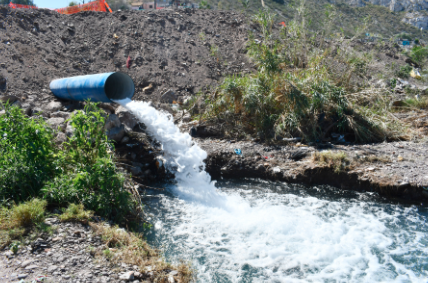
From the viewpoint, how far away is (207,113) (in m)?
9.36

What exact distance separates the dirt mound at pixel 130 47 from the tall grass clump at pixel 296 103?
125 inches

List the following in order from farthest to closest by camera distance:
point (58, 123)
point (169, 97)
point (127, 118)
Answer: point (169, 97) → point (127, 118) → point (58, 123)

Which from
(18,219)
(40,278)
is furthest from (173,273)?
(18,219)

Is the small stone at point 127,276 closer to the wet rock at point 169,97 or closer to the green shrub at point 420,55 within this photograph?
the wet rock at point 169,97

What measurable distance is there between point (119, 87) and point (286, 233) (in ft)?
19.6

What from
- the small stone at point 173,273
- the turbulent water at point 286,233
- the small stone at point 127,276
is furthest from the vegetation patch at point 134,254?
the turbulent water at point 286,233

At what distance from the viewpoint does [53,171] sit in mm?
4621

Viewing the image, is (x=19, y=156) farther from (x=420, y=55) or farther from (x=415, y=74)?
(x=420, y=55)

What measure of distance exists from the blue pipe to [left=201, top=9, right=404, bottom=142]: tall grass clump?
2.56 m

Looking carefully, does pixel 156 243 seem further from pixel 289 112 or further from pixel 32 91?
pixel 32 91

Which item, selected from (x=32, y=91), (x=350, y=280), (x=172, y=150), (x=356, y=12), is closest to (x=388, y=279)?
(x=350, y=280)

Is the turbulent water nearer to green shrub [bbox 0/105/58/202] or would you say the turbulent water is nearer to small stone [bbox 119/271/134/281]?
Result: small stone [bbox 119/271/134/281]

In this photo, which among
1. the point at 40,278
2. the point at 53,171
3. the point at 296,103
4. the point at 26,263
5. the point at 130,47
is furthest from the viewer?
the point at 130,47

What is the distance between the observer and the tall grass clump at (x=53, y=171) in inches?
167
